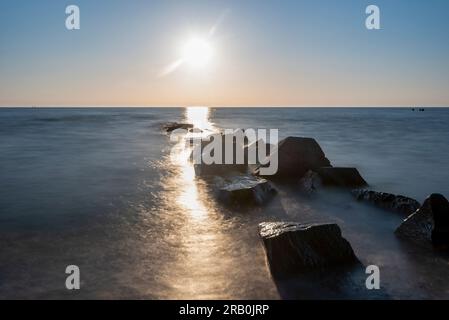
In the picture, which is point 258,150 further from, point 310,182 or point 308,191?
point 308,191

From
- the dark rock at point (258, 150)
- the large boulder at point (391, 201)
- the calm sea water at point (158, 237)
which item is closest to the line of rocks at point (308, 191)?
the large boulder at point (391, 201)

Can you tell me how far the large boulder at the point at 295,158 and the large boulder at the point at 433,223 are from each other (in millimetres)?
6253

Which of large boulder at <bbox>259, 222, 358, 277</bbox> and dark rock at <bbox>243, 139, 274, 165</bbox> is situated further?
dark rock at <bbox>243, 139, 274, 165</bbox>

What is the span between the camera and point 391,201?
372 inches

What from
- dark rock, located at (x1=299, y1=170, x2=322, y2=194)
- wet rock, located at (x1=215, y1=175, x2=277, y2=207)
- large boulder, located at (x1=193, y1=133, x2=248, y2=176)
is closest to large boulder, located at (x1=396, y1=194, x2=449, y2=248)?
wet rock, located at (x1=215, y1=175, x2=277, y2=207)

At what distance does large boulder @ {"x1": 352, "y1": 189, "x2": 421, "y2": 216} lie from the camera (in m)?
9.05

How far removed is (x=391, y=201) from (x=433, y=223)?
Answer: 2.70m

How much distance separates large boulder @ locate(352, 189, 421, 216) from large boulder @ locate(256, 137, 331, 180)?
3058mm

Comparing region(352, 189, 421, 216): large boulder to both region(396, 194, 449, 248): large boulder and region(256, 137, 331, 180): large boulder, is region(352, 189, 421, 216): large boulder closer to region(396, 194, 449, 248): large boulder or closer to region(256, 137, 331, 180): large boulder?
region(396, 194, 449, 248): large boulder

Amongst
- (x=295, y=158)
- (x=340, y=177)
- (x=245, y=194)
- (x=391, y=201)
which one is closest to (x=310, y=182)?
(x=340, y=177)
